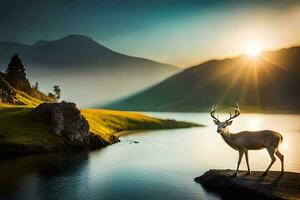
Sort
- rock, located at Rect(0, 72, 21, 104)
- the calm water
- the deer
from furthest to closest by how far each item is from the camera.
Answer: rock, located at Rect(0, 72, 21, 104)
the calm water
the deer

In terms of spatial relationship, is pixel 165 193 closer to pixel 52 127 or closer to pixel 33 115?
pixel 52 127

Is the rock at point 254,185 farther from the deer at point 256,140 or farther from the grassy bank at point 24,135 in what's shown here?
the grassy bank at point 24,135

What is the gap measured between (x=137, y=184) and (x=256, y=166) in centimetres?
2072

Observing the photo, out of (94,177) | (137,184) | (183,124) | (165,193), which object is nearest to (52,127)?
(94,177)

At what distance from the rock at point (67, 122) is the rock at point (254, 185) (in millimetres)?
49491

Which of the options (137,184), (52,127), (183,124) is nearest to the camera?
(137,184)

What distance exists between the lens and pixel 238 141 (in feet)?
138

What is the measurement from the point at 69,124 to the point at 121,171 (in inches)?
1447

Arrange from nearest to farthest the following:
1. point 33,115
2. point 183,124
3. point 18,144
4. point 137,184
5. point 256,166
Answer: point 137,184 → point 256,166 → point 18,144 → point 33,115 → point 183,124

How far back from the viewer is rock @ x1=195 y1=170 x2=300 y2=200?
35.7 metres

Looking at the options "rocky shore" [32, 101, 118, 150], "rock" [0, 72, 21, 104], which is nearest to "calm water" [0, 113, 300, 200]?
"rocky shore" [32, 101, 118, 150]

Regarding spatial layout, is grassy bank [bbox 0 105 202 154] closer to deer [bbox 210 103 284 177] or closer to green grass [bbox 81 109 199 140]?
green grass [bbox 81 109 199 140]

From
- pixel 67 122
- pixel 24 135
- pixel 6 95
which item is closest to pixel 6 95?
pixel 6 95

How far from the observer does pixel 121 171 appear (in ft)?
187
